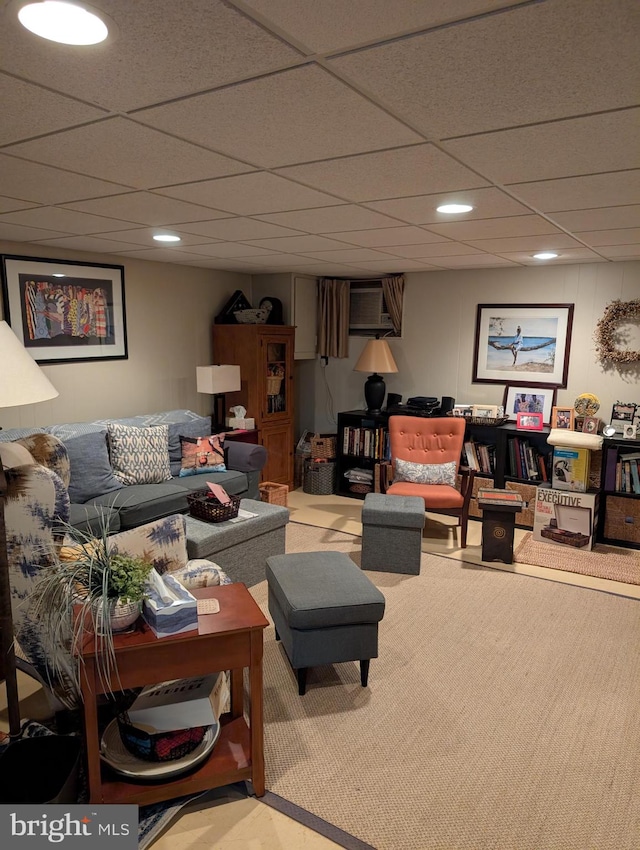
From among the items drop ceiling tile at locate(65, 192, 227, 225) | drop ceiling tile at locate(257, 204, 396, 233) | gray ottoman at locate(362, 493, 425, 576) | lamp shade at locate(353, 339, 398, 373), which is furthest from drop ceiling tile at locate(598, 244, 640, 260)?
drop ceiling tile at locate(65, 192, 227, 225)

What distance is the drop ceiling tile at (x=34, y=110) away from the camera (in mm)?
1449

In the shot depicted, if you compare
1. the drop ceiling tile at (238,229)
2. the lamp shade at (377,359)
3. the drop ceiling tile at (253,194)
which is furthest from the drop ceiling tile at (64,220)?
the lamp shade at (377,359)

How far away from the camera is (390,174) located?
2.15m

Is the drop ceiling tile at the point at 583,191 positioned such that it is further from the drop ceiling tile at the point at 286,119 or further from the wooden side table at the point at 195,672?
the wooden side table at the point at 195,672

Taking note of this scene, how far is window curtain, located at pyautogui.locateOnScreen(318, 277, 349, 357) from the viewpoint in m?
6.19

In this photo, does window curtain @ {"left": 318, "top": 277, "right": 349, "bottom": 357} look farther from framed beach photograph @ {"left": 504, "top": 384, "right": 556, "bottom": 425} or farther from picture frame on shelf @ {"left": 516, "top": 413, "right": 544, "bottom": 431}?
picture frame on shelf @ {"left": 516, "top": 413, "right": 544, "bottom": 431}

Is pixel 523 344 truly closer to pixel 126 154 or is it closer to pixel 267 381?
pixel 267 381

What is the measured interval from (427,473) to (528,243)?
1941mm

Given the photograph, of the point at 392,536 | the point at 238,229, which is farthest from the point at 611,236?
the point at 392,536

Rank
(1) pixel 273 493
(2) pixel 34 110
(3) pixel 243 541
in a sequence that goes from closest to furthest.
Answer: (2) pixel 34 110 → (3) pixel 243 541 → (1) pixel 273 493

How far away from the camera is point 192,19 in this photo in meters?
1.11

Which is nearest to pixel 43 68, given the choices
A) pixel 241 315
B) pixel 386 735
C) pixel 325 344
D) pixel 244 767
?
pixel 244 767

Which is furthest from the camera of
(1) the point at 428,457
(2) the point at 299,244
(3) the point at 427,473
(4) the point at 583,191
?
(1) the point at 428,457

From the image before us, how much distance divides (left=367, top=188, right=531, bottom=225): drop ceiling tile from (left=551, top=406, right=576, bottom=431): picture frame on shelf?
A: 2.48 meters
